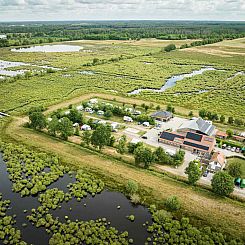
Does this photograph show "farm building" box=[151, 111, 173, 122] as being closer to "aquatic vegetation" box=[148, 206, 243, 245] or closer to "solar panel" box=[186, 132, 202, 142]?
"solar panel" box=[186, 132, 202, 142]

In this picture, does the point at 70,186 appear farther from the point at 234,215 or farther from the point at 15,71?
the point at 15,71

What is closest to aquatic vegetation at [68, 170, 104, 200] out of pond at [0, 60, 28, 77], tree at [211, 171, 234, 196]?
tree at [211, 171, 234, 196]

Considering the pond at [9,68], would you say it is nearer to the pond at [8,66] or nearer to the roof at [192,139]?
the pond at [8,66]

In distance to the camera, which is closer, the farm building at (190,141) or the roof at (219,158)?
the roof at (219,158)

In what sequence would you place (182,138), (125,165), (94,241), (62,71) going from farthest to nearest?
1. (62,71)
2. (182,138)
3. (125,165)
4. (94,241)

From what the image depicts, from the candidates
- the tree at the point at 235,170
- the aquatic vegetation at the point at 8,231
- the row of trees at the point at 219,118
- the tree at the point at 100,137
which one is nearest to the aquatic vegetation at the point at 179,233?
the tree at the point at 235,170

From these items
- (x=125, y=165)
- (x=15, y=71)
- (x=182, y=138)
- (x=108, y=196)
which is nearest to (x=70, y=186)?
(x=108, y=196)

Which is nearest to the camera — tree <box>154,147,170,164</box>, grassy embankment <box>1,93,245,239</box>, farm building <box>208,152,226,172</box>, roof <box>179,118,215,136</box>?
grassy embankment <box>1,93,245,239</box>
